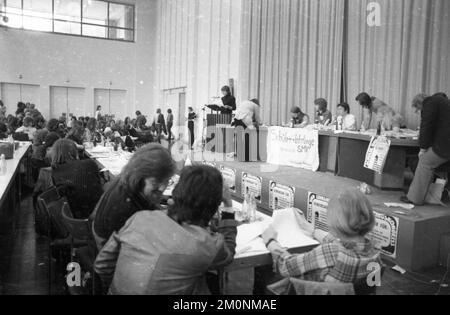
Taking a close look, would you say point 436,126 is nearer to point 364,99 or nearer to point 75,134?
point 364,99

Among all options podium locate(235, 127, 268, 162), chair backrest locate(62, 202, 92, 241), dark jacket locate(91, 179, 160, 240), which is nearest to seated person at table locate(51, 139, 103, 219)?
chair backrest locate(62, 202, 92, 241)

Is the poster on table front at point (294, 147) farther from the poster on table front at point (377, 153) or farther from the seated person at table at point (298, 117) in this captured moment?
the poster on table front at point (377, 153)

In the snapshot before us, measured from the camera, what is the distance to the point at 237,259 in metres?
1.79

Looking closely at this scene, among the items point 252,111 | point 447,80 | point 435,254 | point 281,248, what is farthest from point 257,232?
point 447,80

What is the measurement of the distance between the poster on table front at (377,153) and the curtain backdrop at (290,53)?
3.98m

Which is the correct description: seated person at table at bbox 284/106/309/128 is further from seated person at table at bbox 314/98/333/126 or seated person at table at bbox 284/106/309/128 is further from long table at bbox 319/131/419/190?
long table at bbox 319/131/419/190

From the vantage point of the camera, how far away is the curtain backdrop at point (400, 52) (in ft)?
21.3

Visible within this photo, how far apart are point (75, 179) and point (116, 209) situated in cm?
157

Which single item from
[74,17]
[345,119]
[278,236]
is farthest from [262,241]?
[74,17]

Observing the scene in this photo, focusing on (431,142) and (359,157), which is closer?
(431,142)

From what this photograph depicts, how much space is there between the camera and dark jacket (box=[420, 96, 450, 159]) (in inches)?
144

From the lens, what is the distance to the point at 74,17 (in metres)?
15.5

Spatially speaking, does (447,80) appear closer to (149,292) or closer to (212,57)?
(149,292)

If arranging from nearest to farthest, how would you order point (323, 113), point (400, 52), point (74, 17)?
point (400, 52), point (323, 113), point (74, 17)
